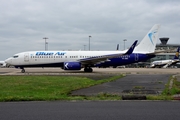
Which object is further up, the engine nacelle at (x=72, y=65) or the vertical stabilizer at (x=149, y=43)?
the vertical stabilizer at (x=149, y=43)

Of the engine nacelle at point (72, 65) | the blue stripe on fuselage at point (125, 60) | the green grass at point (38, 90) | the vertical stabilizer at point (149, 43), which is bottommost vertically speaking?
the green grass at point (38, 90)

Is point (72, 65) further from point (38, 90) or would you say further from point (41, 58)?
point (38, 90)

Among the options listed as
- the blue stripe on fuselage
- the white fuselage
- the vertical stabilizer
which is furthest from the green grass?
the vertical stabilizer

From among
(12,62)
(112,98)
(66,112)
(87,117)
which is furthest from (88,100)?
(12,62)

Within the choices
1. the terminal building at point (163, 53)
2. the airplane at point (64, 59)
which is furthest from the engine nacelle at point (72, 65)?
the terminal building at point (163, 53)

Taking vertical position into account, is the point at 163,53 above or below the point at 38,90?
above

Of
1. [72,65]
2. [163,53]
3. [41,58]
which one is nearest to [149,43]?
[72,65]

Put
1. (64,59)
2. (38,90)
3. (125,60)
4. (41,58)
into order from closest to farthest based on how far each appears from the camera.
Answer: (38,90) → (41,58) → (64,59) → (125,60)

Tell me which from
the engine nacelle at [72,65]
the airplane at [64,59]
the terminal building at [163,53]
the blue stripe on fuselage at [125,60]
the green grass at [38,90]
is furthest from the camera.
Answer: the terminal building at [163,53]

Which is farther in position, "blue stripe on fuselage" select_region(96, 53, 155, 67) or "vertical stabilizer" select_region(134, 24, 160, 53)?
"vertical stabilizer" select_region(134, 24, 160, 53)

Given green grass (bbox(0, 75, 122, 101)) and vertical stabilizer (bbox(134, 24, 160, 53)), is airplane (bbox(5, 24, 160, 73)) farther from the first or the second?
green grass (bbox(0, 75, 122, 101))

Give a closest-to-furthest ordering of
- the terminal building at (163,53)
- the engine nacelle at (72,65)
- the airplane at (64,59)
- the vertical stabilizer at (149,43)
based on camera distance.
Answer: the engine nacelle at (72,65) < the airplane at (64,59) < the vertical stabilizer at (149,43) < the terminal building at (163,53)

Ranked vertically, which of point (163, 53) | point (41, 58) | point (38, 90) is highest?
point (163, 53)

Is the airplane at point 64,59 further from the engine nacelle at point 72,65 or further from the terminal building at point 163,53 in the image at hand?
the terminal building at point 163,53
